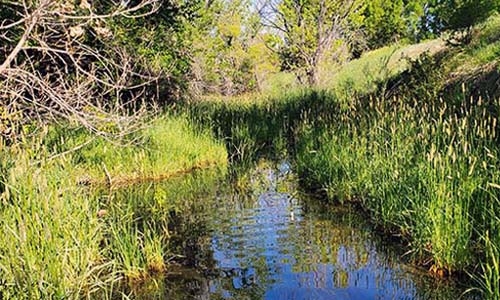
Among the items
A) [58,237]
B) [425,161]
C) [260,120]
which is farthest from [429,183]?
[260,120]

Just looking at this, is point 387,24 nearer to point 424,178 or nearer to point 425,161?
point 425,161

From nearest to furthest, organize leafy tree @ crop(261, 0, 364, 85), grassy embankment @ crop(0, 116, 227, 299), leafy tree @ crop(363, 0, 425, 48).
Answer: grassy embankment @ crop(0, 116, 227, 299) < leafy tree @ crop(261, 0, 364, 85) < leafy tree @ crop(363, 0, 425, 48)

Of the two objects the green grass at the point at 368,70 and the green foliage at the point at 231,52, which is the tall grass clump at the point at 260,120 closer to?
the green grass at the point at 368,70

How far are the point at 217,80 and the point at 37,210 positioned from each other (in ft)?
67.4

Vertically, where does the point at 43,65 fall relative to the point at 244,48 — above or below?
below

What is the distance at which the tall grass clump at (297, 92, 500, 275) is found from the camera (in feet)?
16.5

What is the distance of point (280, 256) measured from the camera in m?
5.89

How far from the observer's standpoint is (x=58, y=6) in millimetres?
5414

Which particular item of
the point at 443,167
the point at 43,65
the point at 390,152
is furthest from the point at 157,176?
the point at 443,167

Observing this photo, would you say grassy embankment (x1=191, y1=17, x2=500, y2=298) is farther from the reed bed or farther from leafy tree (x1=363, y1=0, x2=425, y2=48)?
leafy tree (x1=363, y1=0, x2=425, y2=48)

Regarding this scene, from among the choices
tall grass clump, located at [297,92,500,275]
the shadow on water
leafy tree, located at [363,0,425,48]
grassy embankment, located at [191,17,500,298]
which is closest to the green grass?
grassy embankment, located at [191,17,500,298]

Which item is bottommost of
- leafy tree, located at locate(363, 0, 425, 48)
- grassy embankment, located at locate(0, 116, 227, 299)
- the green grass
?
grassy embankment, located at locate(0, 116, 227, 299)

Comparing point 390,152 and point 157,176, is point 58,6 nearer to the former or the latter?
point 390,152

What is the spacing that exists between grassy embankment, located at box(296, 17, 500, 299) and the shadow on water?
10.4 inches
